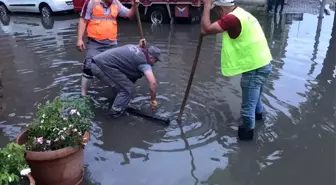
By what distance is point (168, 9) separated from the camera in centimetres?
1316

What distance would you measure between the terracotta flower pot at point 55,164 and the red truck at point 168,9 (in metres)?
9.93

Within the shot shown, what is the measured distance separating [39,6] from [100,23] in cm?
1119

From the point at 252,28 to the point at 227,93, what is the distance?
207 centimetres

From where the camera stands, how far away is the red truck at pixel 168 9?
12.9 m

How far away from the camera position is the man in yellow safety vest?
424cm

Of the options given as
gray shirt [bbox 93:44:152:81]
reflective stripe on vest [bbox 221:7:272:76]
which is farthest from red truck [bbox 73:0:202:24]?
reflective stripe on vest [bbox 221:7:272:76]

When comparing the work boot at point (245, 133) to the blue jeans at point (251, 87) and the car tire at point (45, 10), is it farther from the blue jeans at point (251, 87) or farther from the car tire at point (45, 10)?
the car tire at point (45, 10)

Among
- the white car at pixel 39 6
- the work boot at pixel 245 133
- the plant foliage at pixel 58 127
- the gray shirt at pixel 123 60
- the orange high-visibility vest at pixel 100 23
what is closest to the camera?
the plant foliage at pixel 58 127

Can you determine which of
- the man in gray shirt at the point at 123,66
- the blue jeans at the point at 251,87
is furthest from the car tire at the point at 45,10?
the blue jeans at the point at 251,87

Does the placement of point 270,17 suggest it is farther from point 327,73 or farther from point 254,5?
point 327,73

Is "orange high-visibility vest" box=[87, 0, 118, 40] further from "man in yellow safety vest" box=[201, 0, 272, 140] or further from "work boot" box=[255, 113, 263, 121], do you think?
"work boot" box=[255, 113, 263, 121]

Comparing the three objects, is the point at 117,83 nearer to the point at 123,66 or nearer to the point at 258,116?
the point at 123,66

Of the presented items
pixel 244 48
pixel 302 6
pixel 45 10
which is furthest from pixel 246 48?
pixel 302 6

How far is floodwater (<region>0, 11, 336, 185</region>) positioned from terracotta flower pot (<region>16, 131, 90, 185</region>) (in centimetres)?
32
